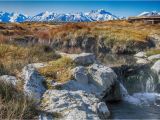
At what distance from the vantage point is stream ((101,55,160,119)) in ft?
62.1

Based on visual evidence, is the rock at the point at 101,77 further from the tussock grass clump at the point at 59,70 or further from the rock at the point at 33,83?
the rock at the point at 33,83

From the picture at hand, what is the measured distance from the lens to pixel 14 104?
11.4 m

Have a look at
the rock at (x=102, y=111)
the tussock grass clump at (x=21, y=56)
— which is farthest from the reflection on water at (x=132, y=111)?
the tussock grass clump at (x=21, y=56)

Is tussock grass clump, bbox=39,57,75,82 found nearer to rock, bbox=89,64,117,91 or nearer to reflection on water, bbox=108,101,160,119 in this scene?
rock, bbox=89,64,117,91

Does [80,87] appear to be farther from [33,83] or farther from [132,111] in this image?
[132,111]

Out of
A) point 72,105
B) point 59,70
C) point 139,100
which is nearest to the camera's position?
point 72,105

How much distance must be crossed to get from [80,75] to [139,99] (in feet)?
21.0

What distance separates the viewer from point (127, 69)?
2939cm

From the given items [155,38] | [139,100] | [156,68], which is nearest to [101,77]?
[139,100]

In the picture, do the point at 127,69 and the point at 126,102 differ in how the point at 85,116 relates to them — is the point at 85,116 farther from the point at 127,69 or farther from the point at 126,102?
the point at 127,69

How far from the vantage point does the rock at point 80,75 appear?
1809 centimetres

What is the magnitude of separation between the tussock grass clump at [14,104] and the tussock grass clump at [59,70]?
13.0ft

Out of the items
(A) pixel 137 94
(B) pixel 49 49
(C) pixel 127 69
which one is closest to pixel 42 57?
(B) pixel 49 49

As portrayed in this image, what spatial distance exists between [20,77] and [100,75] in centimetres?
500
